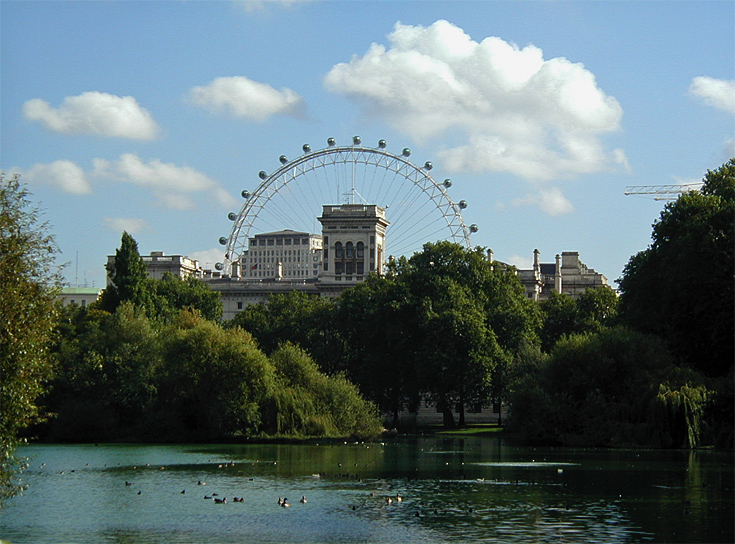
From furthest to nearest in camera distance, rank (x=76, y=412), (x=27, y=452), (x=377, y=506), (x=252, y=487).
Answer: (x=76, y=412)
(x=27, y=452)
(x=252, y=487)
(x=377, y=506)

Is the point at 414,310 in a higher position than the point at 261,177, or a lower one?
lower

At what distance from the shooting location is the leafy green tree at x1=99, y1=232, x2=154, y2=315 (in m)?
99.6

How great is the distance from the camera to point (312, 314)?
12275cm

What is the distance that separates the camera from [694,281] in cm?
7094

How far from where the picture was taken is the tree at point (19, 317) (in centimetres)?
2964

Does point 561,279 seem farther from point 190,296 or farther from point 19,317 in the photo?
point 19,317

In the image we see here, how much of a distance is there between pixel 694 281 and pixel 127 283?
49.8 metres

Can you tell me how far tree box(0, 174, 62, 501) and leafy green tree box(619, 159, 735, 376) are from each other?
4829cm

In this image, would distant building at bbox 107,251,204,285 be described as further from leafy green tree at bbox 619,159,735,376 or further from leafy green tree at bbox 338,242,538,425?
leafy green tree at bbox 619,159,735,376

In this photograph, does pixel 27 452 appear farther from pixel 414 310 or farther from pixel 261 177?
pixel 261 177

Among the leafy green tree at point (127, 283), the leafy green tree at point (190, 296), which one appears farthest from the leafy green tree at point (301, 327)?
the leafy green tree at point (127, 283)

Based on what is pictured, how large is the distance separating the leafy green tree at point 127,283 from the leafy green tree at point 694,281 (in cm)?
4246

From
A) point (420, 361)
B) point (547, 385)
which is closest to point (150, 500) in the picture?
point (547, 385)

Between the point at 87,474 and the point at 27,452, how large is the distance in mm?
16944
